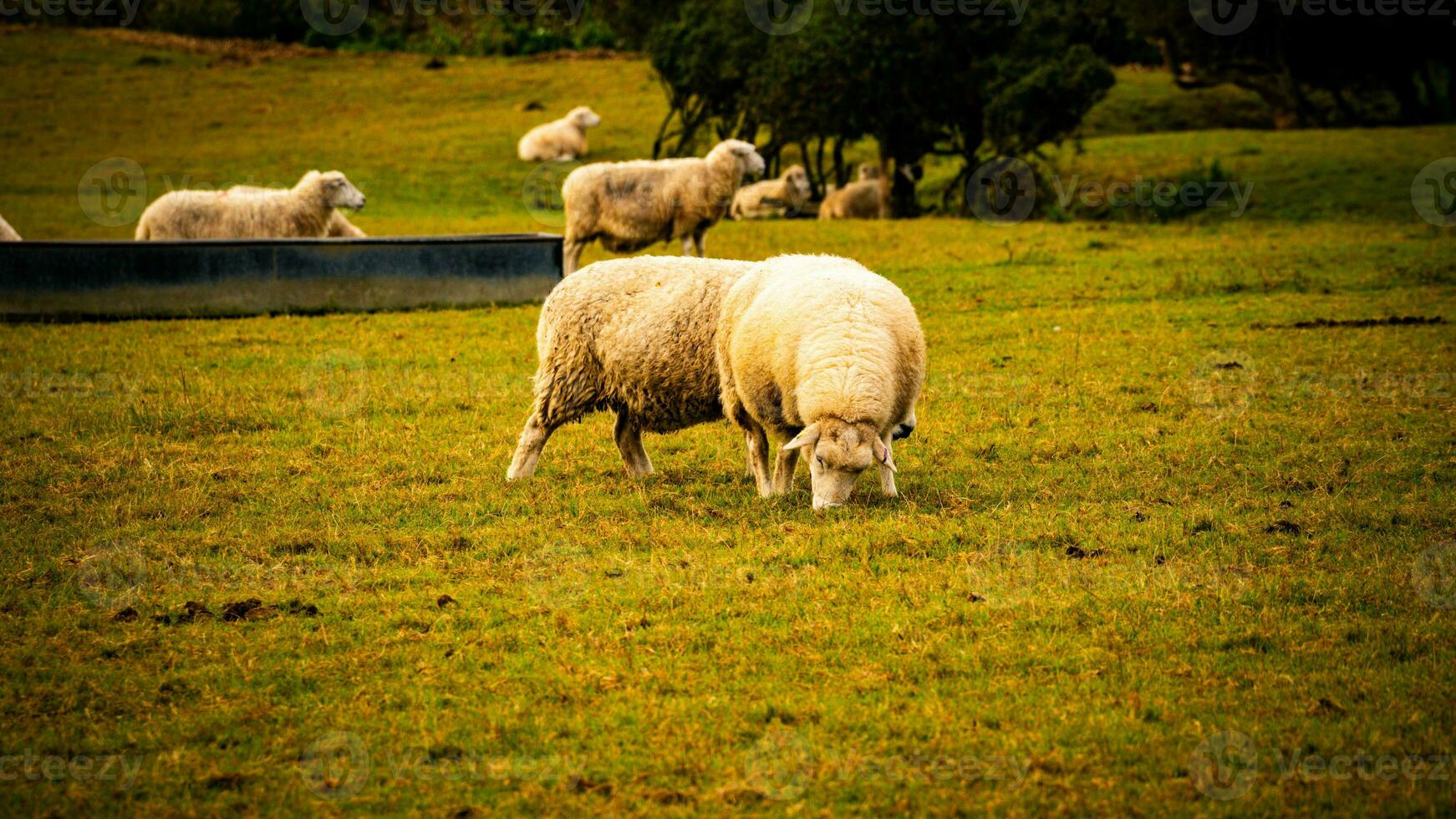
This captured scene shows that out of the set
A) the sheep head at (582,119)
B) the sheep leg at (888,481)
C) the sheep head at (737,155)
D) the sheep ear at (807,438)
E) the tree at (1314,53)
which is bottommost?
the sheep head at (582,119)

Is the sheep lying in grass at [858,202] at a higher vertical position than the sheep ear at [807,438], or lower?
lower

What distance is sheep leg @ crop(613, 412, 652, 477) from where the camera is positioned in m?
9.36

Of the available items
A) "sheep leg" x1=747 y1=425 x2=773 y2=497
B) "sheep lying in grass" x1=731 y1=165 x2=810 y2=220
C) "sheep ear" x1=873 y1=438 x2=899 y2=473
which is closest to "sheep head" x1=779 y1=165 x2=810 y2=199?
"sheep lying in grass" x1=731 y1=165 x2=810 y2=220

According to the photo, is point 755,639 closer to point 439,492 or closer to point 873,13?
point 439,492

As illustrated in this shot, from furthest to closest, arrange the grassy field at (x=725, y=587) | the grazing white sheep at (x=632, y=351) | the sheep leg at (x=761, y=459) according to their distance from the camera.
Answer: the grazing white sheep at (x=632, y=351) < the sheep leg at (x=761, y=459) < the grassy field at (x=725, y=587)

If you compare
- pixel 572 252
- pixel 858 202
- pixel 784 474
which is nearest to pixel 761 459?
pixel 784 474

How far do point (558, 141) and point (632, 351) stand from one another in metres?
27.1

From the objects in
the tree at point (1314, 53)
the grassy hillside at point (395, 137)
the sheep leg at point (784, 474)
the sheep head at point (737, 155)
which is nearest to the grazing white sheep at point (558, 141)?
the grassy hillside at point (395, 137)

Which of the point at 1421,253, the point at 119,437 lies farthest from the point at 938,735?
the point at 1421,253

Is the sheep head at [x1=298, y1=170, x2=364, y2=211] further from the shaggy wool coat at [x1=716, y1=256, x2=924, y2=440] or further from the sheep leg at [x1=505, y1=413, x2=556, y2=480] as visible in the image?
the shaggy wool coat at [x1=716, y1=256, x2=924, y2=440]

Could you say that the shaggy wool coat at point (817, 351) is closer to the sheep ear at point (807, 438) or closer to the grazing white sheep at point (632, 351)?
the sheep ear at point (807, 438)

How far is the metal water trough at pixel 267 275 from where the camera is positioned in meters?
15.7

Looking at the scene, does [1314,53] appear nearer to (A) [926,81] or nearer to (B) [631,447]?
(A) [926,81]

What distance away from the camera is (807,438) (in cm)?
780
